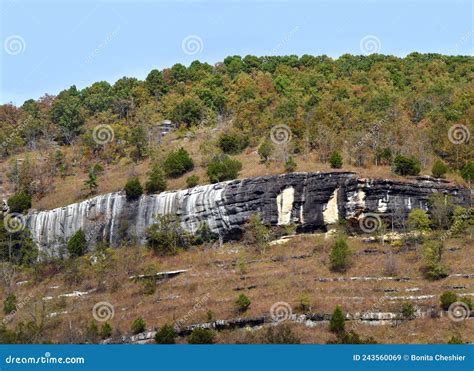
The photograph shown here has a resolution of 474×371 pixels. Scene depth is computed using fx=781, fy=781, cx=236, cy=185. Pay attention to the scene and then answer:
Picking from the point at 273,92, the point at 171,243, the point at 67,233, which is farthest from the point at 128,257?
the point at 273,92

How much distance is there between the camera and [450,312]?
145 feet

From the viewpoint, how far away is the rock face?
58469 millimetres

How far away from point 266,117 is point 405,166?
2024cm

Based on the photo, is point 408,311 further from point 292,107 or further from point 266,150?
point 292,107

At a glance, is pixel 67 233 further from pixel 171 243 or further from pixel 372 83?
pixel 372 83
